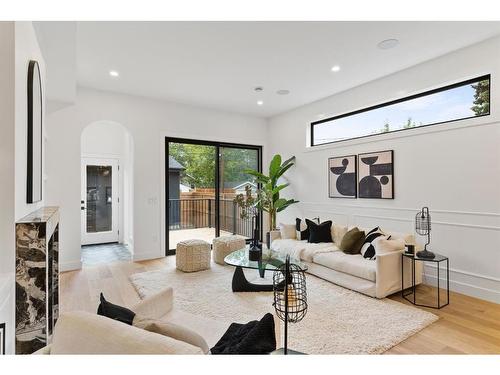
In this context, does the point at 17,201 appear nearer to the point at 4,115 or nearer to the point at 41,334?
the point at 4,115

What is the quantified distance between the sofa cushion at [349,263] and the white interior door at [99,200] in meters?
4.90

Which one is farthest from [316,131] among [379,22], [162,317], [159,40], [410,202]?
[162,317]

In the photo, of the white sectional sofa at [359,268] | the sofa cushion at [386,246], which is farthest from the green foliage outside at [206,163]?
the sofa cushion at [386,246]

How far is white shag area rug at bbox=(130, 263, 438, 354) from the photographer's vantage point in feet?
7.56

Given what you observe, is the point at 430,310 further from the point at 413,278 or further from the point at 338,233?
the point at 338,233

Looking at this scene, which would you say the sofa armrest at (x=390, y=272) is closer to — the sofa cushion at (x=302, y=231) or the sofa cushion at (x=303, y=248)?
the sofa cushion at (x=303, y=248)

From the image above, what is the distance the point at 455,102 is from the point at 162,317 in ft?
13.5

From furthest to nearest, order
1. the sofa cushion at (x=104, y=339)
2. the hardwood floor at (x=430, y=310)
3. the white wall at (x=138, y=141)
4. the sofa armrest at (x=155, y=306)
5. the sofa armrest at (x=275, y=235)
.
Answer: the sofa armrest at (x=275, y=235) < the white wall at (x=138, y=141) < the hardwood floor at (x=430, y=310) < the sofa armrest at (x=155, y=306) < the sofa cushion at (x=104, y=339)

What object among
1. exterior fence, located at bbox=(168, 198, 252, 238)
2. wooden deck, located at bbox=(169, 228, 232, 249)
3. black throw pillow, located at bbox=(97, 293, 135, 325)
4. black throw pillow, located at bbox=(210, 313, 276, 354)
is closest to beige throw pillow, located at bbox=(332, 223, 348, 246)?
exterior fence, located at bbox=(168, 198, 252, 238)

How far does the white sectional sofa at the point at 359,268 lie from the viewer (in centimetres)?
317

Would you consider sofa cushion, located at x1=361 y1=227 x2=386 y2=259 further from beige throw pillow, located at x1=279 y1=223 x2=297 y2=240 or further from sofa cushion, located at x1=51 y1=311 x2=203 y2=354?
sofa cushion, located at x1=51 y1=311 x2=203 y2=354

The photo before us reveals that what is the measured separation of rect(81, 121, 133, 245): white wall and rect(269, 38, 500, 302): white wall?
473 cm

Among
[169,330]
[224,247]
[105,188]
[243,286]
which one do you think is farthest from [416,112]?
[105,188]

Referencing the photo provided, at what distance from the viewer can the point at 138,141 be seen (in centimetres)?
513
